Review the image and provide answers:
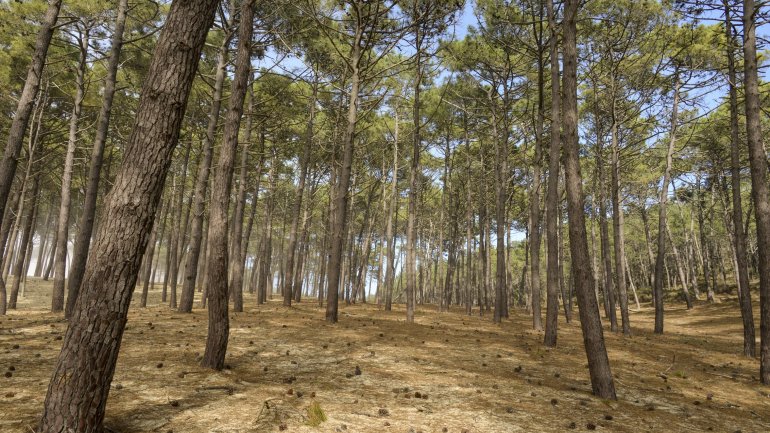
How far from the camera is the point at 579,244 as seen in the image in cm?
614

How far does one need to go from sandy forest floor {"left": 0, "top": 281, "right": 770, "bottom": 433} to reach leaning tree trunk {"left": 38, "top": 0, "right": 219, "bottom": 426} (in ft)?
1.71

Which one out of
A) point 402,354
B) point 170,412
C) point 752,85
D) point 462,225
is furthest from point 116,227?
point 462,225

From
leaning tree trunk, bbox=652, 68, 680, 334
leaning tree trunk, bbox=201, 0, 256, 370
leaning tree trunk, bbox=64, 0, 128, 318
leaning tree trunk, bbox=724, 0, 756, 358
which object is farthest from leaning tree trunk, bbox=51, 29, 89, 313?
leaning tree trunk, bbox=652, 68, 680, 334

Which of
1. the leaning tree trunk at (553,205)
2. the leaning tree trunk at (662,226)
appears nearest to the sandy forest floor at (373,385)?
the leaning tree trunk at (553,205)

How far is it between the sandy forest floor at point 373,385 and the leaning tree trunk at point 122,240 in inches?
20.5

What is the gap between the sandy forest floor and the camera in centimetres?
404

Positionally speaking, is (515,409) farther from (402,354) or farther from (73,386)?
(73,386)

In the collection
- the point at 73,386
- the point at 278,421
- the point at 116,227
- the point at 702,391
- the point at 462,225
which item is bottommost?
the point at 702,391

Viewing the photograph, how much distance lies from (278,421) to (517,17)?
16.0 metres

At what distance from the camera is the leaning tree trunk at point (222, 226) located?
5.70 m

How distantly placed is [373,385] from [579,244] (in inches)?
152

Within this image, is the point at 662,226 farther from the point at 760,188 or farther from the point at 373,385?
the point at 373,385

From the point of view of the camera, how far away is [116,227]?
327 cm

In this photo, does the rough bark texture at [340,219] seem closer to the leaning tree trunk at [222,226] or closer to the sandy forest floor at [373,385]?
the sandy forest floor at [373,385]
